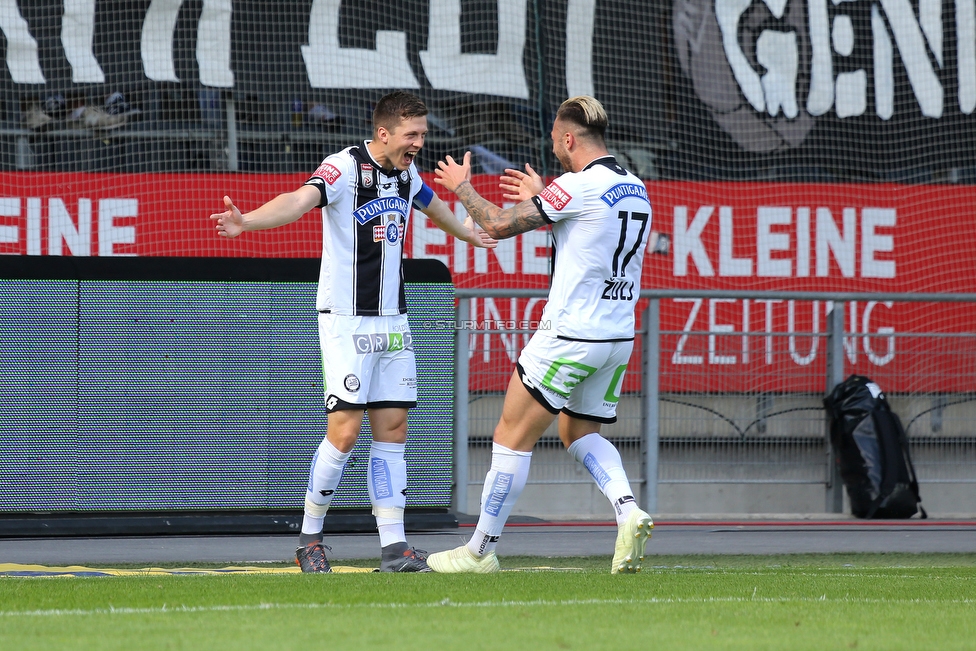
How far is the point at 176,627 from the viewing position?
412cm

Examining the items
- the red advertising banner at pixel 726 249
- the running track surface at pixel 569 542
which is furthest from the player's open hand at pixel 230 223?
the red advertising banner at pixel 726 249

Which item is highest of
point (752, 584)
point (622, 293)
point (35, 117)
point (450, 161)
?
point (35, 117)

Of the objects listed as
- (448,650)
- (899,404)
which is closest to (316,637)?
(448,650)

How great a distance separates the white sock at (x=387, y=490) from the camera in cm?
591

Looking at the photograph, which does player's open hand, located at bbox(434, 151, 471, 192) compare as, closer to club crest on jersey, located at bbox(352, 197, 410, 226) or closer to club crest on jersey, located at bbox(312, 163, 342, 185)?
club crest on jersey, located at bbox(352, 197, 410, 226)

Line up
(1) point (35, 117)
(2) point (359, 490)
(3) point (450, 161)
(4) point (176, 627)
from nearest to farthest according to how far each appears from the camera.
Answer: (4) point (176, 627)
(3) point (450, 161)
(2) point (359, 490)
(1) point (35, 117)

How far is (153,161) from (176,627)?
7.98 m

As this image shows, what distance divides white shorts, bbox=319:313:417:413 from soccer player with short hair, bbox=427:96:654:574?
53cm

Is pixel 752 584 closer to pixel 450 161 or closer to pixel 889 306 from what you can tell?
pixel 450 161

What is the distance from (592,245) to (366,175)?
111 centimetres

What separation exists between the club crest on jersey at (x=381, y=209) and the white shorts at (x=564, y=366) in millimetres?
915

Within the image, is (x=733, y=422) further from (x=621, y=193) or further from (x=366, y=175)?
(x=366, y=175)

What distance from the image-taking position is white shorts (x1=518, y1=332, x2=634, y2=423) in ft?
18.4

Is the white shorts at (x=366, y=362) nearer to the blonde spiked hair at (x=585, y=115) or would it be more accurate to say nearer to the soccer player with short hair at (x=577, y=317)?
Answer: the soccer player with short hair at (x=577, y=317)
